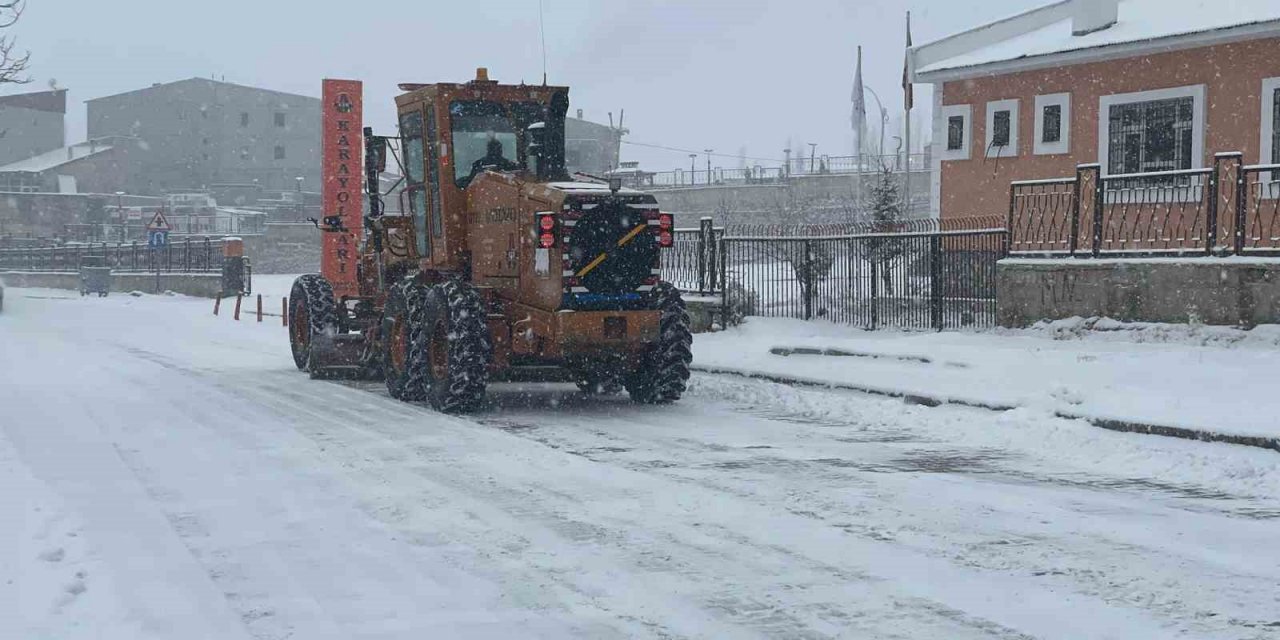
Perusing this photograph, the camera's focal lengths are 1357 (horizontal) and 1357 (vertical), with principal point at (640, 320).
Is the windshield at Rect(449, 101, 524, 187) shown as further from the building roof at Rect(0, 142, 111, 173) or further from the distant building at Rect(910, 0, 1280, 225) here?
the building roof at Rect(0, 142, 111, 173)

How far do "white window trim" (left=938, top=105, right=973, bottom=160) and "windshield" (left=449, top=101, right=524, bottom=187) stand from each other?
1594 cm

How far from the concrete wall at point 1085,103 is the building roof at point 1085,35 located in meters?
0.32

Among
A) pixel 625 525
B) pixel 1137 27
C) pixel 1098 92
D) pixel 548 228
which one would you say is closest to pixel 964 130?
pixel 1098 92

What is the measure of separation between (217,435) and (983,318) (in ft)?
36.4

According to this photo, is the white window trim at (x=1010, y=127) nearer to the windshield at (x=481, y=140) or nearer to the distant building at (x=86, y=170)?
the windshield at (x=481, y=140)

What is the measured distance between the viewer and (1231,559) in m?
6.90

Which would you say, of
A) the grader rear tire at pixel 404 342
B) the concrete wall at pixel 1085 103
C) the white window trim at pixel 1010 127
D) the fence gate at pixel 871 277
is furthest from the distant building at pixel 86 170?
the grader rear tire at pixel 404 342

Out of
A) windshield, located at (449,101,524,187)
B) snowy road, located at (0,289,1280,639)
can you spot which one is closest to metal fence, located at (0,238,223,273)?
windshield, located at (449,101,524,187)

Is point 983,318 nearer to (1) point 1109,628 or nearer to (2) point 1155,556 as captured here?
(2) point 1155,556

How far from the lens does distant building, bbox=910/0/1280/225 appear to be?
22703 mm

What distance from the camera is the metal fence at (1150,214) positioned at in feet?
51.8

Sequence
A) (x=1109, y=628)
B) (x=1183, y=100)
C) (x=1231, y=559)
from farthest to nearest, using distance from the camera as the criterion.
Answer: (x=1183, y=100) < (x=1231, y=559) < (x=1109, y=628)

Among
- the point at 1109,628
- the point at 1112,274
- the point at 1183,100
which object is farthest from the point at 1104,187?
the point at 1109,628

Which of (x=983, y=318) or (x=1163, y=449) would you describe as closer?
(x=1163, y=449)
